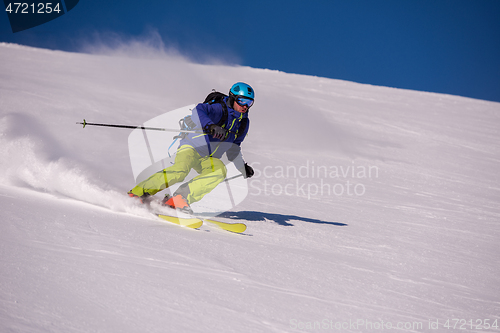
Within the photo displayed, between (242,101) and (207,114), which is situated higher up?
(242,101)

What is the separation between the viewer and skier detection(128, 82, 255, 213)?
4.18 m

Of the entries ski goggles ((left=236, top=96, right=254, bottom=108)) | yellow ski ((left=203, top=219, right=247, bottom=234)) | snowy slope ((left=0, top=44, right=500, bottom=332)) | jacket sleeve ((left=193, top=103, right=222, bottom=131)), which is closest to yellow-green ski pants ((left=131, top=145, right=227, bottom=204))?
snowy slope ((left=0, top=44, right=500, bottom=332))

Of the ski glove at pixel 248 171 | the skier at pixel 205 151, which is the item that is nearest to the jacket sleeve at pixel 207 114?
the skier at pixel 205 151

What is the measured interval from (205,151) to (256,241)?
146 cm

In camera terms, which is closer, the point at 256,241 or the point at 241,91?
the point at 256,241

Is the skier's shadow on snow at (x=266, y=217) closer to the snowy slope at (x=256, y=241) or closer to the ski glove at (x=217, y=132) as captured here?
the snowy slope at (x=256, y=241)

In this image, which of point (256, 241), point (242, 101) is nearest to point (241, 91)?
point (242, 101)

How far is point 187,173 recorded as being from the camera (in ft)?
14.2

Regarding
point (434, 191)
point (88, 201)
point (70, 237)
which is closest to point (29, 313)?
point (70, 237)

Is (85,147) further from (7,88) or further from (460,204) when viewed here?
(460,204)

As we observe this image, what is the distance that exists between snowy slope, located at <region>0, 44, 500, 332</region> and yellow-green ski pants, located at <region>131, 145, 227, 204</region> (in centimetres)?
27

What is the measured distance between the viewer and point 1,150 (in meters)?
4.62

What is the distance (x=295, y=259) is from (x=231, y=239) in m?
0.63

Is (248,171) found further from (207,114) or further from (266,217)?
(207,114)
